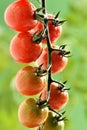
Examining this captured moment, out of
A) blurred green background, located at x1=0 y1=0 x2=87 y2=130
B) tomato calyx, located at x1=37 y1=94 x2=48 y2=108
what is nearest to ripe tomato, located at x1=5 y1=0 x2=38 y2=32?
tomato calyx, located at x1=37 y1=94 x2=48 y2=108

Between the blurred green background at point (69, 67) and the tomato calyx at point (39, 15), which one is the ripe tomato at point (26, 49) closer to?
the tomato calyx at point (39, 15)

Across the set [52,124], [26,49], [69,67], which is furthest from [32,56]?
[69,67]

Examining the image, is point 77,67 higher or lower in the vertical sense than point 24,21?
lower

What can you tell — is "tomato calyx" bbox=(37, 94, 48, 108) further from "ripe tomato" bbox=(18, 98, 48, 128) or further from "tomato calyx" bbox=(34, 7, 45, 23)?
"tomato calyx" bbox=(34, 7, 45, 23)

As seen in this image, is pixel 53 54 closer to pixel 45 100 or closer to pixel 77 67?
pixel 45 100

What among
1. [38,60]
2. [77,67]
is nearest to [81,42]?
[77,67]

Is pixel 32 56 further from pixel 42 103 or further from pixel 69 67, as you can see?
Answer: pixel 69 67
